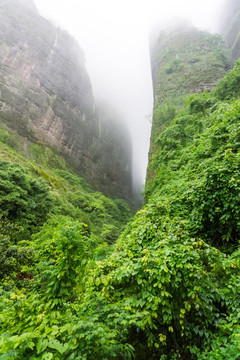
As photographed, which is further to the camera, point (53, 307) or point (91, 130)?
point (91, 130)

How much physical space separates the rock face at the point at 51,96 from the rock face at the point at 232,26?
2954cm

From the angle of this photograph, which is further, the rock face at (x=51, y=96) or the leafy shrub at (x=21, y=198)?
the rock face at (x=51, y=96)

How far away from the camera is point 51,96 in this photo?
3972 centimetres

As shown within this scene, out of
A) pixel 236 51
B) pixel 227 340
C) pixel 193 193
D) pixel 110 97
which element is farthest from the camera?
pixel 110 97

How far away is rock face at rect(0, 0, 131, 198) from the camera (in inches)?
1294

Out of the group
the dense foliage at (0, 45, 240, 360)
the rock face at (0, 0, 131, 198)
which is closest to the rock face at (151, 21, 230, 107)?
the dense foliage at (0, 45, 240, 360)

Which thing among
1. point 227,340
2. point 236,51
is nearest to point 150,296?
point 227,340

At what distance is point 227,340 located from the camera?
2248 mm

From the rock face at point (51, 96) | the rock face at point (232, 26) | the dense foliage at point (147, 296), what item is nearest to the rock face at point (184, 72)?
the rock face at point (232, 26)

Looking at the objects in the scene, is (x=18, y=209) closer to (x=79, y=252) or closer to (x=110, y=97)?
(x=79, y=252)

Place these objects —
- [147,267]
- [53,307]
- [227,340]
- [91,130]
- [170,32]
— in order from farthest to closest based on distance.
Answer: [91,130] < [170,32] < [147,267] < [53,307] < [227,340]

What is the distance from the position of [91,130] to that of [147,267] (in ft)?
162

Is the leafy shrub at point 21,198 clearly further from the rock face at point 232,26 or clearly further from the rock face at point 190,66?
the rock face at point 232,26

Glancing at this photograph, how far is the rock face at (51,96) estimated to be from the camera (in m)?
32.9
